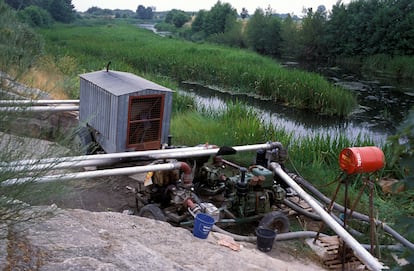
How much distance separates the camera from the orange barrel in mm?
4527

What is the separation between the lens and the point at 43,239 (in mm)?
3324

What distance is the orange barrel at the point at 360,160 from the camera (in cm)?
453

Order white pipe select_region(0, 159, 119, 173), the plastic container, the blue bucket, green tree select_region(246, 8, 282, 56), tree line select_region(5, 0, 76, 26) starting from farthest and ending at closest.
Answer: green tree select_region(246, 8, 282, 56)
the plastic container
the blue bucket
tree line select_region(5, 0, 76, 26)
white pipe select_region(0, 159, 119, 173)

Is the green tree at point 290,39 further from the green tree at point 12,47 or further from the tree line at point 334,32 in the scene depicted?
the green tree at point 12,47

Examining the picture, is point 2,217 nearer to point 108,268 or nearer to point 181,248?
point 108,268

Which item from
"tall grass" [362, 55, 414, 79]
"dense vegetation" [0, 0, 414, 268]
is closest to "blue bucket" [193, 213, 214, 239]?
"dense vegetation" [0, 0, 414, 268]

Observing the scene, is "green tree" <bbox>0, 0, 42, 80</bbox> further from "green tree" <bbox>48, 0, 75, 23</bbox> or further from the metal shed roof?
the metal shed roof

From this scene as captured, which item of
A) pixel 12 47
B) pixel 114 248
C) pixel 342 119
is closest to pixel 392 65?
pixel 342 119

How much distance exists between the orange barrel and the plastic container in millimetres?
954

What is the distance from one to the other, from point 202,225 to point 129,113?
7.53 feet

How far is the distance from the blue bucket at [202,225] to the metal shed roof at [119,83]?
2.29m

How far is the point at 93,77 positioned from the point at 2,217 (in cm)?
441

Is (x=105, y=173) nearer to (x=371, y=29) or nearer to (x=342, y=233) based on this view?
(x=342, y=233)

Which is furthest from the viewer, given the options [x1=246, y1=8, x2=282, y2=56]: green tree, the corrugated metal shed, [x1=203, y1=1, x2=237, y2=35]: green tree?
[x1=203, y1=1, x2=237, y2=35]: green tree
